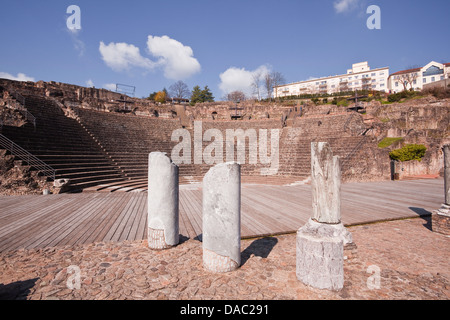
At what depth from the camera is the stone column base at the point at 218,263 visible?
313cm

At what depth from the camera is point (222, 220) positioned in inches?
126

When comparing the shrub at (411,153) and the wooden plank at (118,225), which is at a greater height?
the shrub at (411,153)

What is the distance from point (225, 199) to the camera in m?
3.21

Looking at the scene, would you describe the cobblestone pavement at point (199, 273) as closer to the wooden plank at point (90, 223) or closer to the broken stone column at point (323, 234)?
the broken stone column at point (323, 234)

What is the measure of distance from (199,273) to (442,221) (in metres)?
5.79

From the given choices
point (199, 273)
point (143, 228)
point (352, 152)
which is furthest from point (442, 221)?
point (352, 152)

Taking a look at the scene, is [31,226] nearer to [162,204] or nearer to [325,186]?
[162,204]

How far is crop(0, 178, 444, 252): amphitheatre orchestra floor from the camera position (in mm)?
4461

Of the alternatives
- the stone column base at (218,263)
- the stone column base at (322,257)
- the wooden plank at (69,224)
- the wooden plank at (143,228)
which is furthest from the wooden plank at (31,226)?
the stone column base at (322,257)

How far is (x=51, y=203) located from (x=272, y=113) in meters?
27.1

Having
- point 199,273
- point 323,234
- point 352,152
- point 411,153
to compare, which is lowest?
point 199,273

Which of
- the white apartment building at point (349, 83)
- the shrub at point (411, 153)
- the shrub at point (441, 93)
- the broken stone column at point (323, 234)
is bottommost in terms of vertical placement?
the broken stone column at point (323, 234)

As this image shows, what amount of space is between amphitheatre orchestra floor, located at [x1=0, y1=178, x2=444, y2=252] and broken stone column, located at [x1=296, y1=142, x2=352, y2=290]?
72.8 inches

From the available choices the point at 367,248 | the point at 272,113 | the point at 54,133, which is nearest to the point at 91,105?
the point at 54,133
